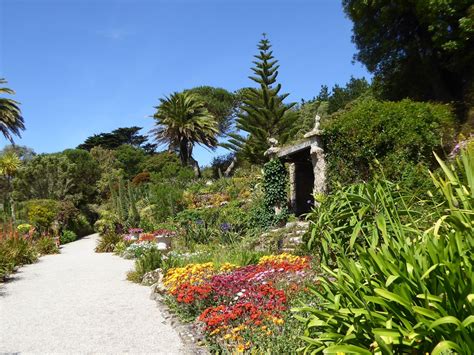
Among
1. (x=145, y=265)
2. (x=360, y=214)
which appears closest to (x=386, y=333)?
(x=360, y=214)

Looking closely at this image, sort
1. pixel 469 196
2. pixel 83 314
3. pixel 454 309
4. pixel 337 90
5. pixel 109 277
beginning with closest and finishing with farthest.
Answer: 1. pixel 454 309
2. pixel 469 196
3. pixel 83 314
4. pixel 109 277
5. pixel 337 90

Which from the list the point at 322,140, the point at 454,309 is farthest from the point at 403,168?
the point at 454,309

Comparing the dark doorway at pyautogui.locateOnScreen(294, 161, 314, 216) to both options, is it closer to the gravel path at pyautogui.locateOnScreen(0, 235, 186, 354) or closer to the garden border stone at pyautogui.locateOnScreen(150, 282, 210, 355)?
the gravel path at pyautogui.locateOnScreen(0, 235, 186, 354)

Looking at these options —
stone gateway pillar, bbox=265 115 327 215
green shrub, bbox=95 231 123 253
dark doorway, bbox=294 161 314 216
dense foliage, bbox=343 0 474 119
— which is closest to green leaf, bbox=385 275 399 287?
stone gateway pillar, bbox=265 115 327 215

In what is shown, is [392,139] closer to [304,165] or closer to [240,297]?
[304,165]

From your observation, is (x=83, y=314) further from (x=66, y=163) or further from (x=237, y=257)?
(x=66, y=163)

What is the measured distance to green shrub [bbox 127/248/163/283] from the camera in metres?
7.83

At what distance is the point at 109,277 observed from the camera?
8258 millimetres

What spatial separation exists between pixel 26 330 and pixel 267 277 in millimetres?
2899

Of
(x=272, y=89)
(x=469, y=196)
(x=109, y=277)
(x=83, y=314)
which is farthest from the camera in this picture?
(x=272, y=89)

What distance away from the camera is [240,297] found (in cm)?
441

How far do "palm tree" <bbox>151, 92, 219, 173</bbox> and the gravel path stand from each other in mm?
22757

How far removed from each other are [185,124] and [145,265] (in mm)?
23575

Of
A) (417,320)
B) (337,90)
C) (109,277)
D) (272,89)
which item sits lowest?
(109,277)
